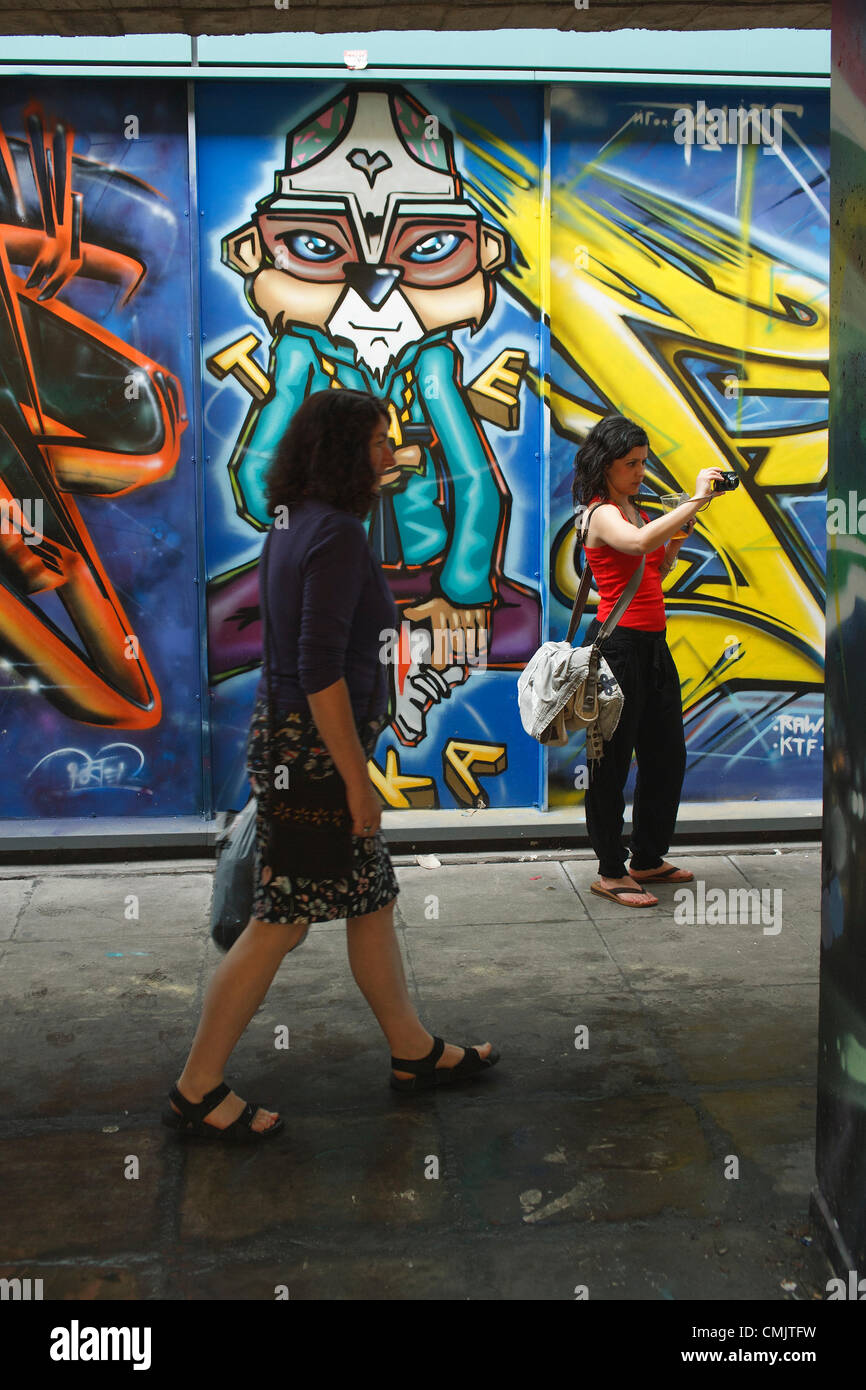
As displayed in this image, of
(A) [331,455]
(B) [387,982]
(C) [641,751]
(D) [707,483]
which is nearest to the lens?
(A) [331,455]

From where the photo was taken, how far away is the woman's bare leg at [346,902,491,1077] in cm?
334

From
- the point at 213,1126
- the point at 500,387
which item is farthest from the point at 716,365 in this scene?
the point at 213,1126

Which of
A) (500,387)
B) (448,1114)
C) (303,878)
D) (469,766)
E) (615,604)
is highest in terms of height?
(500,387)

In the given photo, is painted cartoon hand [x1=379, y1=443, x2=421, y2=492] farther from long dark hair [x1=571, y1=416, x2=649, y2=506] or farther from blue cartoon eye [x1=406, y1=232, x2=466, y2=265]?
long dark hair [x1=571, y1=416, x2=649, y2=506]

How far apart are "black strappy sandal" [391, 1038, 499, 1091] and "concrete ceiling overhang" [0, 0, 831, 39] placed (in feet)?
9.45

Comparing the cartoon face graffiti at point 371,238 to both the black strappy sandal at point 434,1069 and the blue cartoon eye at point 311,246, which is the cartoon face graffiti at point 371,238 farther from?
the black strappy sandal at point 434,1069

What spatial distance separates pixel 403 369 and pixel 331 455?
10.2ft

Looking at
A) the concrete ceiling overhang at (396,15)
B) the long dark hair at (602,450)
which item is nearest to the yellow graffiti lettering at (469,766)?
the long dark hair at (602,450)

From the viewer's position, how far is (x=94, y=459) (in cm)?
597

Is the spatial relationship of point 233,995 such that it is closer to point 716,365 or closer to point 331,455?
point 331,455

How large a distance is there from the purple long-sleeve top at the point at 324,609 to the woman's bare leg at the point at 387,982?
0.57 m

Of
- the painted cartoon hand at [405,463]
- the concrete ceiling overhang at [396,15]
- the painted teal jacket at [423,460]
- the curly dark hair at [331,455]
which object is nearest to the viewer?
the curly dark hair at [331,455]

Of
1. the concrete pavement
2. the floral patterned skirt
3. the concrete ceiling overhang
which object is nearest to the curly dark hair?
the floral patterned skirt

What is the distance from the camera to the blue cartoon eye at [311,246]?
5977mm
